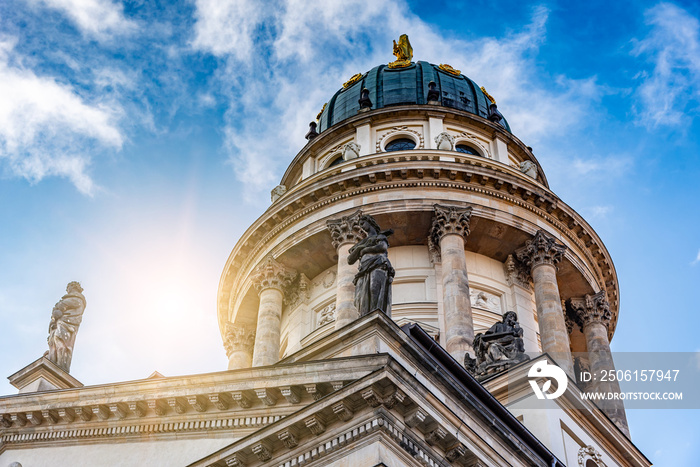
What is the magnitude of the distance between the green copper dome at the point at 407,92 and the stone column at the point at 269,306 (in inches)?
337

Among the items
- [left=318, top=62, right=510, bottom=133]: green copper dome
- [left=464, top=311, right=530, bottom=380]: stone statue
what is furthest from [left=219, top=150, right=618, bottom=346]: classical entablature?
[left=464, top=311, right=530, bottom=380]: stone statue

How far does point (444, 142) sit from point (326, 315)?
8325mm

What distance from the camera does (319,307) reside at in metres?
33.2

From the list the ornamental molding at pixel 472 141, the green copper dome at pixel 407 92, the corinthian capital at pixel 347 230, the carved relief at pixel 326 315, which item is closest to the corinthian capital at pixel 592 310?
the ornamental molding at pixel 472 141

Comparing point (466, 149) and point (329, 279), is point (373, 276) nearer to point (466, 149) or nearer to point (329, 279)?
point (329, 279)

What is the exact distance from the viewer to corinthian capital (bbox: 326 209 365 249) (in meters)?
32.0

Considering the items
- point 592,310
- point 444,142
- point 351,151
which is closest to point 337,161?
point 351,151

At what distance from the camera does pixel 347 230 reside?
105 feet

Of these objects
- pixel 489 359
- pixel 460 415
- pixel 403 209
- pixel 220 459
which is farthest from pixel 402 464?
pixel 403 209

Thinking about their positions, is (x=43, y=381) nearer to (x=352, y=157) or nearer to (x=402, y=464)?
(x=402, y=464)

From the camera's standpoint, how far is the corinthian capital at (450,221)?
31.7 metres

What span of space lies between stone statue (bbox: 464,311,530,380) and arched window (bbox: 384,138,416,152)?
13.8m

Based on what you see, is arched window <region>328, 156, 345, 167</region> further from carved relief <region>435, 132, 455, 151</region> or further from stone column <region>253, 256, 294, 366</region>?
stone column <region>253, 256, 294, 366</region>

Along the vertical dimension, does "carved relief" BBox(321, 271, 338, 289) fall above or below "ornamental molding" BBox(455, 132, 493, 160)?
below
